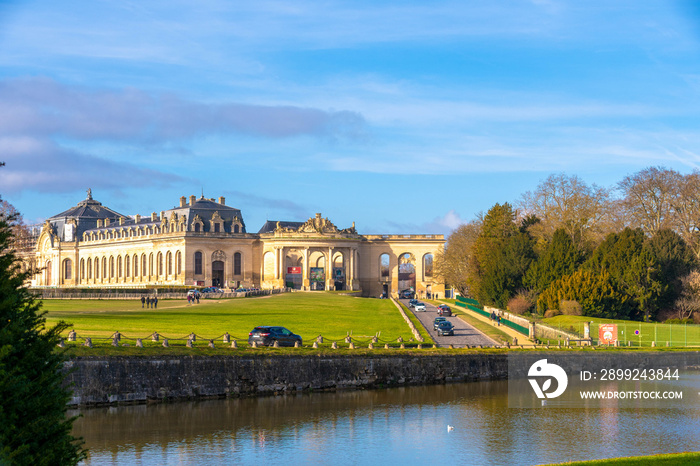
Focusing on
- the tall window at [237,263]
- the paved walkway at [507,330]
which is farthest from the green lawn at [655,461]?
the tall window at [237,263]

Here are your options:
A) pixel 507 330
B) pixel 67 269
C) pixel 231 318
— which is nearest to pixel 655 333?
pixel 507 330

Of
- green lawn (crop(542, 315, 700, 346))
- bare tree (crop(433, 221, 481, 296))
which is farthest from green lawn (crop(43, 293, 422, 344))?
bare tree (crop(433, 221, 481, 296))

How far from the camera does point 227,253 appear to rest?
13888 cm

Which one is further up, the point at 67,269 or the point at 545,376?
the point at 67,269

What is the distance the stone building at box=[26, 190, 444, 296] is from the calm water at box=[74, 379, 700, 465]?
9272 cm

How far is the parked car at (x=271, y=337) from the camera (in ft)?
152

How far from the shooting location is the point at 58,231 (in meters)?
161

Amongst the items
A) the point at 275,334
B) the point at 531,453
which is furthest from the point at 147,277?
the point at 531,453

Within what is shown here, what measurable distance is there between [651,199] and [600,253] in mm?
8057

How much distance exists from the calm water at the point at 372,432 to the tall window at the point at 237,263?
325 feet

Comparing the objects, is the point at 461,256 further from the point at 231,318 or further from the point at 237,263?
the point at 231,318

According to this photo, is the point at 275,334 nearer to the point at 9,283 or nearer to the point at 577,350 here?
the point at 577,350

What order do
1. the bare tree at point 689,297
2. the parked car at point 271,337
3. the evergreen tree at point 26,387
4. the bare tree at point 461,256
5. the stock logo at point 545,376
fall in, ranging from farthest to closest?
the bare tree at point 461,256 → the bare tree at point 689,297 → the stock logo at point 545,376 → the parked car at point 271,337 → the evergreen tree at point 26,387

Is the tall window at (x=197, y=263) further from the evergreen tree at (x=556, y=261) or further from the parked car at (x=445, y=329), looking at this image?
the parked car at (x=445, y=329)
